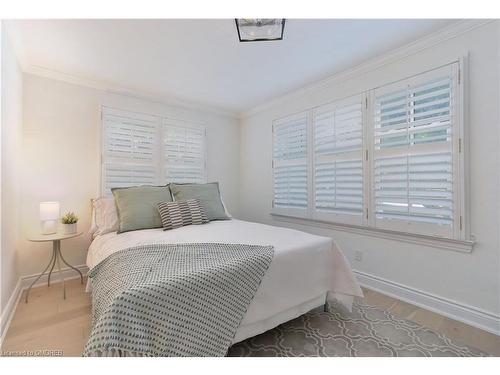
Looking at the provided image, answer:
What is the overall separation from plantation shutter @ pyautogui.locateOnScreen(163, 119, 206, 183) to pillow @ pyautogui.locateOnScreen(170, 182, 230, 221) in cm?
65

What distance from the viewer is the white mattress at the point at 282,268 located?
1.61m

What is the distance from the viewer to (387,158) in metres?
2.38

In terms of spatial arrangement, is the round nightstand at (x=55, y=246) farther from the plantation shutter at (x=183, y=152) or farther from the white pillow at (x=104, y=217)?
the plantation shutter at (x=183, y=152)

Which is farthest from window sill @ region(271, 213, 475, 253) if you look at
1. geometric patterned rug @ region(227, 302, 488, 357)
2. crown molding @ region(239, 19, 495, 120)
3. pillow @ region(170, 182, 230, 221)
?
crown molding @ region(239, 19, 495, 120)

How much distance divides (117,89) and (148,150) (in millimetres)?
821

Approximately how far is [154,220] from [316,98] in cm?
242

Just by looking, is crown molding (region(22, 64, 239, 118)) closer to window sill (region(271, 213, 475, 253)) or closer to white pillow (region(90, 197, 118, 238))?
white pillow (region(90, 197, 118, 238))

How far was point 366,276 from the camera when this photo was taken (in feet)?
8.54

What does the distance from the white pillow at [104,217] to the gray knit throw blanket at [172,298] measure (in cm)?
93

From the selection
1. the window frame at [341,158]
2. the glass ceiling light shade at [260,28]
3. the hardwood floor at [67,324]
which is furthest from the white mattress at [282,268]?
the glass ceiling light shade at [260,28]
